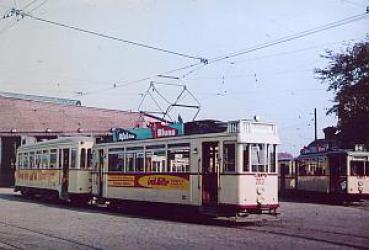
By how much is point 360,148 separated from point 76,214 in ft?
51.3

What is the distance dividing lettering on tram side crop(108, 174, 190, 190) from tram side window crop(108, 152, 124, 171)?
31 centimetres

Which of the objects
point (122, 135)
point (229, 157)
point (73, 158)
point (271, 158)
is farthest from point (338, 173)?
point (229, 157)

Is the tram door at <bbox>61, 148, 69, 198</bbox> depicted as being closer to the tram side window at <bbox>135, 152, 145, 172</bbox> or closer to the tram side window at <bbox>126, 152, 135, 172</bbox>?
the tram side window at <bbox>126, 152, 135, 172</bbox>

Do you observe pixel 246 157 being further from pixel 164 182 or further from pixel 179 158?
pixel 164 182

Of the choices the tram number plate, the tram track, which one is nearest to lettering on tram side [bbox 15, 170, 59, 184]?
the tram number plate

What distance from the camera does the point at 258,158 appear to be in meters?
16.7

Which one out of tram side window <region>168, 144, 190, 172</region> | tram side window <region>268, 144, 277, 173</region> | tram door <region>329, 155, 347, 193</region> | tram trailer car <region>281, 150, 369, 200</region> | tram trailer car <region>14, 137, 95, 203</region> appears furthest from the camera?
tram door <region>329, 155, 347, 193</region>

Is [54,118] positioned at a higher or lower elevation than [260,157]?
higher

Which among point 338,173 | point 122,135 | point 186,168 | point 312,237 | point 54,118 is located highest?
point 54,118

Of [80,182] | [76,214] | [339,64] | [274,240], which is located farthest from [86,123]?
[274,240]

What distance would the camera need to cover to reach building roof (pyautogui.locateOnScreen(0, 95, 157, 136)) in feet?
180

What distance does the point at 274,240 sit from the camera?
508 inches

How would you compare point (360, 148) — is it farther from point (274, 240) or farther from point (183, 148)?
point (274, 240)

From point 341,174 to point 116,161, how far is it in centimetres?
1252
